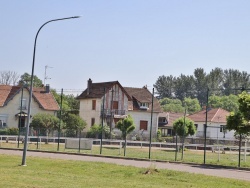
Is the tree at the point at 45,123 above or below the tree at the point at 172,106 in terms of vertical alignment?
below

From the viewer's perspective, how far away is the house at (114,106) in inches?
2990

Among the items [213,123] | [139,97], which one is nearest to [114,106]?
[139,97]

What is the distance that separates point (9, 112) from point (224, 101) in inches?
2292

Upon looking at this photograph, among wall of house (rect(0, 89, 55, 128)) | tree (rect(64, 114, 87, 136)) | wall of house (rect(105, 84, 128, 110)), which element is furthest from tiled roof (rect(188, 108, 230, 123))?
wall of house (rect(0, 89, 55, 128))

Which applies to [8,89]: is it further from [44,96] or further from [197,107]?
[197,107]

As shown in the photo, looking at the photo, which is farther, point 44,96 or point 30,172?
point 44,96

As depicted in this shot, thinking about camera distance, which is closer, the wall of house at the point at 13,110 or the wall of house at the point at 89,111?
the wall of house at the point at 13,110

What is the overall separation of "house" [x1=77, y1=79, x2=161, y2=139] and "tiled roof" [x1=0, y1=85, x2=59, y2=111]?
4876 millimetres

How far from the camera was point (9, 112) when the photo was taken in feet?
240

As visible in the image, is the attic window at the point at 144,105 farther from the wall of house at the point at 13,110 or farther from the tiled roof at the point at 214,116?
the wall of house at the point at 13,110

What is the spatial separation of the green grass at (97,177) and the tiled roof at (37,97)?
45754 millimetres

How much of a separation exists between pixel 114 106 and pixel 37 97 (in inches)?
433

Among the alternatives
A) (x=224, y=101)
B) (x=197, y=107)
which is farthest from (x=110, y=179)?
(x=197, y=107)

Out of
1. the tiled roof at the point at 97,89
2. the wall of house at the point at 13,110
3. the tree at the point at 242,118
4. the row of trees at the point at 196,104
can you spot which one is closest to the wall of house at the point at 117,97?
the tiled roof at the point at 97,89
